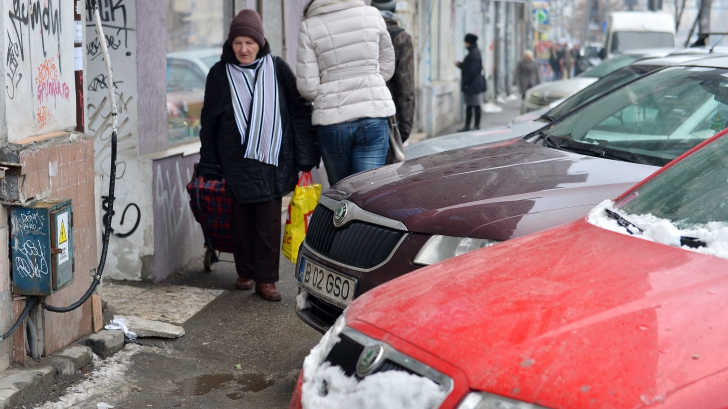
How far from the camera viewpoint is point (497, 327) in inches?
78.8

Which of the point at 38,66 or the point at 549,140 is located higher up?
the point at 38,66

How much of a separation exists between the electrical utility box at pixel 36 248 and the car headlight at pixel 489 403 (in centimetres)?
237

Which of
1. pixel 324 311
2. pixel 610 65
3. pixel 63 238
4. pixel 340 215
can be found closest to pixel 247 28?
pixel 340 215

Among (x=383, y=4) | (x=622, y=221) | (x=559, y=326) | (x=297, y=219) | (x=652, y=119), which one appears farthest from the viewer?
(x=383, y=4)

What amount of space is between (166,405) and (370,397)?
78.7 inches

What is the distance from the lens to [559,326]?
76.8 inches

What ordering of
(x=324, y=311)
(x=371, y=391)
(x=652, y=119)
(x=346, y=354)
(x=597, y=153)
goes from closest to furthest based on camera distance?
(x=371, y=391) → (x=346, y=354) → (x=324, y=311) → (x=597, y=153) → (x=652, y=119)

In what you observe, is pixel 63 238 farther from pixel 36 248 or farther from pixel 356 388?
pixel 356 388

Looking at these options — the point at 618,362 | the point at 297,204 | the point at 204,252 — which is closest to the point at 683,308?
the point at 618,362

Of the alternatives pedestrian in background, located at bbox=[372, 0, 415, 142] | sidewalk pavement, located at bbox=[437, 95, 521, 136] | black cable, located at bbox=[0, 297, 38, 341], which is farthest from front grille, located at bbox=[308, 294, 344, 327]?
sidewalk pavement, located at bbox=[437, 95, 521, 136]

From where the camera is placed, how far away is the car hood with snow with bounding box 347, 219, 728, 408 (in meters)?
1.78

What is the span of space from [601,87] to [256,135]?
171 inches

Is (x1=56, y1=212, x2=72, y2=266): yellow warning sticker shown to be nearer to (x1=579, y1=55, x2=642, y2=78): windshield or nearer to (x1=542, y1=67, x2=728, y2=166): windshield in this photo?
(x1=542, y1=67, x2=728, y2=166): windshield

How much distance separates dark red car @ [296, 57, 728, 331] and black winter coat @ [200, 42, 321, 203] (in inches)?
42.3
